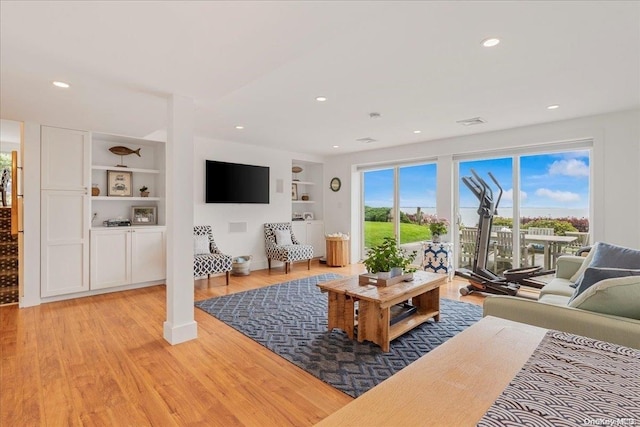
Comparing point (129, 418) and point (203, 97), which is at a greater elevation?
point (203, 97)

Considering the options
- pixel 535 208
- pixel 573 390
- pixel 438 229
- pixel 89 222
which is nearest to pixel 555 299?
pixel 573 390

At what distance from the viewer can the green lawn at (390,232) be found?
20.5ft

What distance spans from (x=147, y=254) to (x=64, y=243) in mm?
987

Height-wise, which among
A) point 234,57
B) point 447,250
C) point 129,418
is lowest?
point 129,418

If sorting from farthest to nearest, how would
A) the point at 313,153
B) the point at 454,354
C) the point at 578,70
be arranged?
the point at 313,153 → the point at 578,70 → the point at 454,354

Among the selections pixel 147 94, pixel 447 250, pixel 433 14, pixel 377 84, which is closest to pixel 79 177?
pixel 147 94

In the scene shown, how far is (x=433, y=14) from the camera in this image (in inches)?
75.7

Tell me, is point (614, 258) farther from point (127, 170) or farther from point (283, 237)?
point (127, 170)

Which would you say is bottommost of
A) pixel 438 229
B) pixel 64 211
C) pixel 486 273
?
pixel 486 273

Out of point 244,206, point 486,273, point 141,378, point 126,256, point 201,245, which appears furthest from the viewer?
point 244,206

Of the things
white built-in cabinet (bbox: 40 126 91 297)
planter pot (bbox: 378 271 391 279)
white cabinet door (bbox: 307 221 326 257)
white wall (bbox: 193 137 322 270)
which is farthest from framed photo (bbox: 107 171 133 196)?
planter pot (bbox: 378 271 391 279)

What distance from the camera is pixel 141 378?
88.9 inches

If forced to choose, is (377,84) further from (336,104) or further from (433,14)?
(433,14)

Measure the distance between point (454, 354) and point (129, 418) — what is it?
71.4 inches
